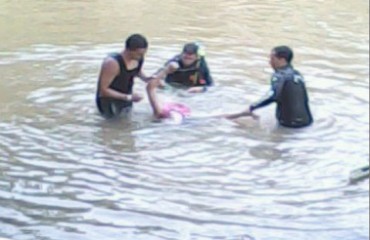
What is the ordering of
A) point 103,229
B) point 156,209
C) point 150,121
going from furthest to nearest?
point 150,121 → point 156,209 → point 103,229

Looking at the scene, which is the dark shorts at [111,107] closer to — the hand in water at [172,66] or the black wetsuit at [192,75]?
the hand in water at [172,66]

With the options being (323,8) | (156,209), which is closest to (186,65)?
(156,209)

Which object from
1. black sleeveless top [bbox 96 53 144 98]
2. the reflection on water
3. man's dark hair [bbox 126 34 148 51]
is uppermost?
man's dark hair [bbox 126 34 148 51]

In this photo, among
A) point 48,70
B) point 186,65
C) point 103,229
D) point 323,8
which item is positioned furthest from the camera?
point 323,8

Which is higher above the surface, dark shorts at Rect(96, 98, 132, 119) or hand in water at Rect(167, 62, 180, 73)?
hand in water at Rect(167, 62, 180, 73)

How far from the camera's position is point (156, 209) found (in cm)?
604

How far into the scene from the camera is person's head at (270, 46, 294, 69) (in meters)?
7.88

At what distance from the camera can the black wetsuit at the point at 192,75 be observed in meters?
9.00

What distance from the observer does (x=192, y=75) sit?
29.7 feet

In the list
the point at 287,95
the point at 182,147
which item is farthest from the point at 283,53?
the point at 182,147

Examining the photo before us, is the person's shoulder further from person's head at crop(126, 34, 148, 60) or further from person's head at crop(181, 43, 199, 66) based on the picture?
person's head at crop(181, 43, 199, 66)

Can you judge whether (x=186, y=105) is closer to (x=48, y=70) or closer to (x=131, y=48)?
(x=131, y=48)

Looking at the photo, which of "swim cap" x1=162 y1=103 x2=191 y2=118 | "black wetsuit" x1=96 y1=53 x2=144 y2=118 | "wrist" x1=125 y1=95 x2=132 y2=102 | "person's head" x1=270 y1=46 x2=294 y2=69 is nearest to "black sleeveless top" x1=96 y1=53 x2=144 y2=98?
"black wetsuit" x1=96 y1=53 x2=144 y2=118

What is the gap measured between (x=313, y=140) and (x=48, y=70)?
3476 mm
